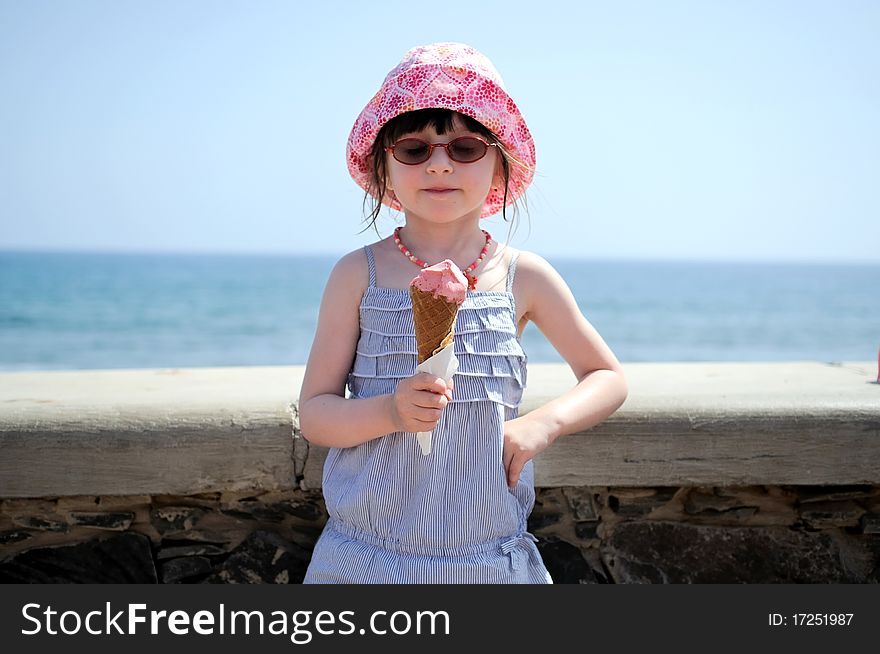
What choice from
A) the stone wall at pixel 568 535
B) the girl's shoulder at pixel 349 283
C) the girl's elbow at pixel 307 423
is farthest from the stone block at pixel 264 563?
the girl's shoulder at pixel 349 283

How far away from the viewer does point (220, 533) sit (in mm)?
2893

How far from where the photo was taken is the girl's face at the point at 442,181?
7.82 ft

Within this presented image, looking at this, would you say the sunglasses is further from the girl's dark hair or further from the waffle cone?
the waffle cone

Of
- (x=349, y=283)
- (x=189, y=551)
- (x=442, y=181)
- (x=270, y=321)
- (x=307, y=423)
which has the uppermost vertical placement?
(x=270, y=321)

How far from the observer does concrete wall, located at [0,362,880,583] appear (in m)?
2.73

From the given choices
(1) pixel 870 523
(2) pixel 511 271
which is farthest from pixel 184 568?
(1) pixel 870 523

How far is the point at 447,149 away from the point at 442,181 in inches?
3.4

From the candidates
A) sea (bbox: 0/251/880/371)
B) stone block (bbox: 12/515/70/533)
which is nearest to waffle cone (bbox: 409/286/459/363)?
stone block (bbox: 12/515/70/533)

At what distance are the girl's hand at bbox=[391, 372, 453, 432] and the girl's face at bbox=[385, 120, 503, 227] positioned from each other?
1.78 feet

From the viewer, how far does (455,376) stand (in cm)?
240

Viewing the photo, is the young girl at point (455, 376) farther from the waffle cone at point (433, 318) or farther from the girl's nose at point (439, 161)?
the waffle cone at point (433, 318)

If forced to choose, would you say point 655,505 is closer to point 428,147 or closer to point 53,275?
point 428,147

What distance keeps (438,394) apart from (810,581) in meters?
1.72

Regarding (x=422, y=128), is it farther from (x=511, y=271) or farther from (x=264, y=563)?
(x=264, y=563)
